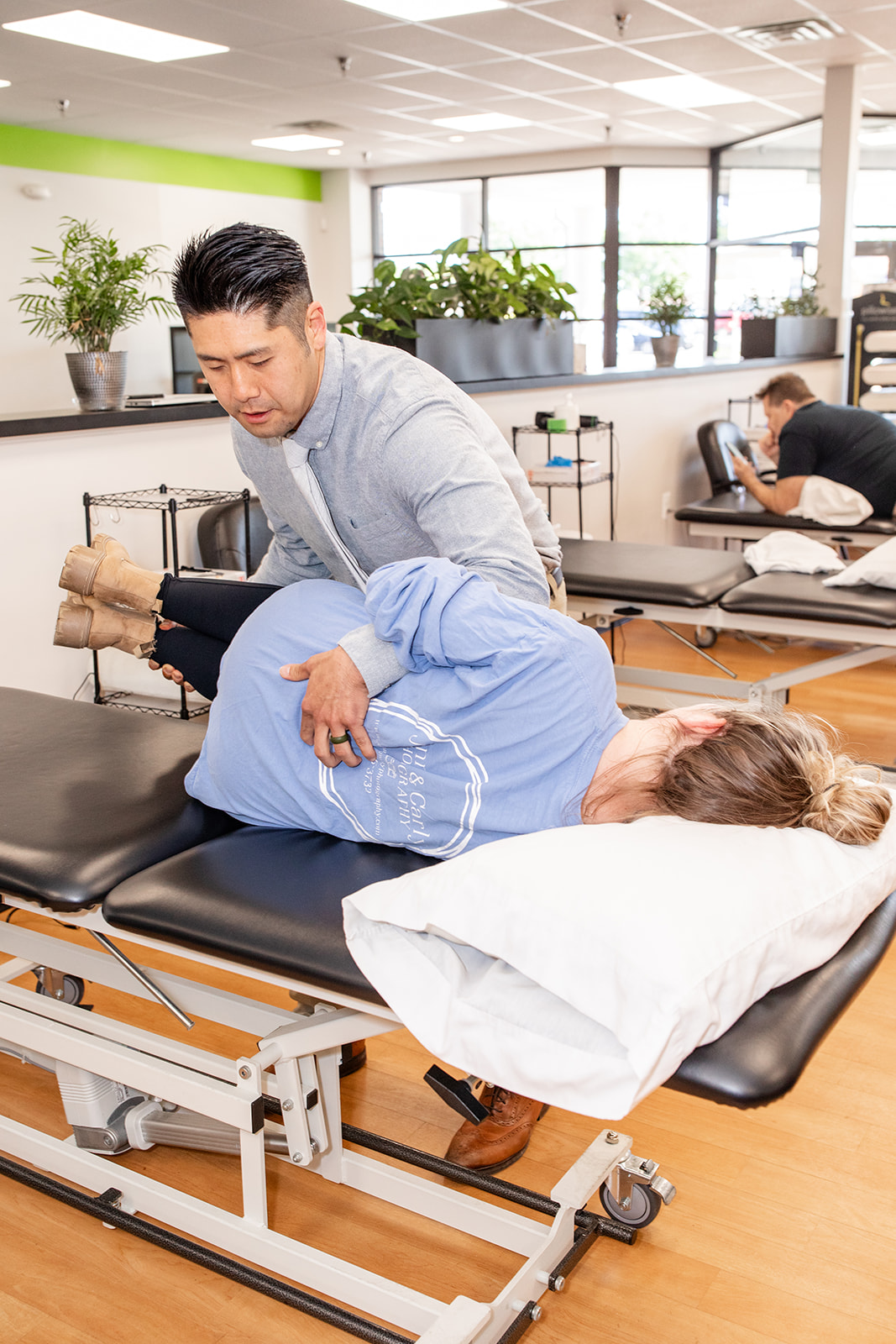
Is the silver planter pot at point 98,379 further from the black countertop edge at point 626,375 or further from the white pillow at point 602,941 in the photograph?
the white pillow at point 602,941

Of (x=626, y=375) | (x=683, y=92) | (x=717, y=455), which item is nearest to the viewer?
(x=626, y=375)

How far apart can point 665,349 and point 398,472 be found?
4365mm

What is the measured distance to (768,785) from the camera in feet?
3.60

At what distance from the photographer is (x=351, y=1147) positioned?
60.9 inches

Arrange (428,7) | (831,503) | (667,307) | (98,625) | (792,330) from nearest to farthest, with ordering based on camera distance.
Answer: (98,625) < (831,503) < (428,7) < (792,330) < (667,307)

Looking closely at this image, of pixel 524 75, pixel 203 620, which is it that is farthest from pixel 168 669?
pixel 524 75

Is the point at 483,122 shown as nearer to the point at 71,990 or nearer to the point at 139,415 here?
the point at 139,415

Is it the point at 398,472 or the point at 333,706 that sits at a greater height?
the point at 398,472

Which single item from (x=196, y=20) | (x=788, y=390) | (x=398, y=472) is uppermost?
(x=196, y=20)

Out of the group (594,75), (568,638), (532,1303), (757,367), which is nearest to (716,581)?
(568,638)

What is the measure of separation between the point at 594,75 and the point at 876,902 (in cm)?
668

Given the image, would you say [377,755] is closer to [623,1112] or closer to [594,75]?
[623,1112]

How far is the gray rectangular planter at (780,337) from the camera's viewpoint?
224 inches

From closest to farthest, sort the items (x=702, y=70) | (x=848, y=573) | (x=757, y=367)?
(x=848, y=573) → (x=757, y=367) → (x=702, y=70)
